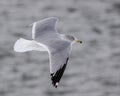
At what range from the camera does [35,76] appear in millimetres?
10773

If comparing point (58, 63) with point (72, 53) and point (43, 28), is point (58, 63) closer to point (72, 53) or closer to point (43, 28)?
point (43, 28)

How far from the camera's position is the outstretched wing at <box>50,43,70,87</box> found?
5055 mm

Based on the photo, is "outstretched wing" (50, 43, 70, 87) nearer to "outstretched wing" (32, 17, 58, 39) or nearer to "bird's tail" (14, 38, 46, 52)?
"bird's tail" (14, 38, 46, 52)

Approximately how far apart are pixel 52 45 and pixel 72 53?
5.86m

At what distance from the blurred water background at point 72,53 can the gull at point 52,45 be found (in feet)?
14.4

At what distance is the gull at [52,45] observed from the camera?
5.14 meters

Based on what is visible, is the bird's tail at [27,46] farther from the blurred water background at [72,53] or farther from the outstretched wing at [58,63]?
the blurred water background at [72,53]

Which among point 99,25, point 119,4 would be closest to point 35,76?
point 99,25

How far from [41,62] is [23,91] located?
3.10 feet

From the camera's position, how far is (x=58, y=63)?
521 cm

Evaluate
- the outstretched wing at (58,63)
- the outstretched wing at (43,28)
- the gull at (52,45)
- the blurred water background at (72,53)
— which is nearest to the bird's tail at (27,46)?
the gull at (52,45)

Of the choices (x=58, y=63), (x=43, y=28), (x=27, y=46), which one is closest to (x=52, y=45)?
(x=58, y=63)

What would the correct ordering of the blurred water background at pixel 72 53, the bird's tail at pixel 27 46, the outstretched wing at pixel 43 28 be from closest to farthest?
the bird's tail at pixel 27 46, the outstretched wing at pixel 43 28, the blurred water background at pixel 72 53

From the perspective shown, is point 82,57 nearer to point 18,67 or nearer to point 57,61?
point 18,67
